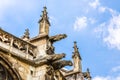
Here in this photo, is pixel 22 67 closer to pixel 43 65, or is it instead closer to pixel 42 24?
pixel 43 65

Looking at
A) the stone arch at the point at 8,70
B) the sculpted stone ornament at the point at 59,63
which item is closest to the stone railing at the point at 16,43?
the stone arch at the point at 8,70

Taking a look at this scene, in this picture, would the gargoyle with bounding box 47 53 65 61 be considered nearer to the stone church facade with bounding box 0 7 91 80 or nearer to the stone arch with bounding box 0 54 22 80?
the stone church facade with bounding box 0 7 91 80

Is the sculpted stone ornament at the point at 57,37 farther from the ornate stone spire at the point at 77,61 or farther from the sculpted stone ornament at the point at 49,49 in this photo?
the ornate stone spire at the point at 77,61

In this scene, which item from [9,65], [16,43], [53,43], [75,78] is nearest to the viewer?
[9,65]

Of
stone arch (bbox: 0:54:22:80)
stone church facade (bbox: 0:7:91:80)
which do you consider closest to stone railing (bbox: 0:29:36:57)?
stone church facade (bbox: 0:7:91:80)

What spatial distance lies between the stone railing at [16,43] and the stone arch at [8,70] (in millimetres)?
707

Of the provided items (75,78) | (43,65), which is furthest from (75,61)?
(43,65)

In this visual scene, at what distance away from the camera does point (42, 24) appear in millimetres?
12297

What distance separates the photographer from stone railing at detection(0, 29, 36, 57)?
1074cm

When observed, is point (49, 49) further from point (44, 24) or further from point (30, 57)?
point (44, 24)

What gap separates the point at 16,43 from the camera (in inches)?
436

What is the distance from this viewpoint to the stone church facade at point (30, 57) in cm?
1030

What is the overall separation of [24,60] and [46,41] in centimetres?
122

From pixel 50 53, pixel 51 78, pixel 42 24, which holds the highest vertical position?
pixel 42 24
